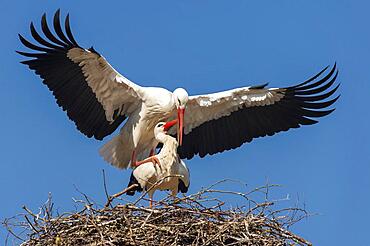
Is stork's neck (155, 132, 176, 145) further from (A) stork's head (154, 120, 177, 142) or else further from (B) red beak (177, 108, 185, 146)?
(B) red beak (177, 108, 185, 146)

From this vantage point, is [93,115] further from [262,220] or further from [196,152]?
[262,220]

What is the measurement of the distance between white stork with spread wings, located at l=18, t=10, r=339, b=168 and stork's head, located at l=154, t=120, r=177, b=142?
0.47ft

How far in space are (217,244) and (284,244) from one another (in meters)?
0.50

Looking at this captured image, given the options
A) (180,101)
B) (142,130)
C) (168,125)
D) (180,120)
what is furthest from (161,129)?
(142,130)

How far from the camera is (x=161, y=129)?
10664 millimetres

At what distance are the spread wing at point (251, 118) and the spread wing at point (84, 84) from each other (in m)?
0.69

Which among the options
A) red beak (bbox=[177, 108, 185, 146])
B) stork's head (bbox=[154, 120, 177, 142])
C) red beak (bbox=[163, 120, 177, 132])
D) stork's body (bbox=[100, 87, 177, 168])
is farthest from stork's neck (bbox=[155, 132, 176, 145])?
stork's body (bbox=[100, 87, 177, 168])

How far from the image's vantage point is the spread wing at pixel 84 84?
1110 centimetres

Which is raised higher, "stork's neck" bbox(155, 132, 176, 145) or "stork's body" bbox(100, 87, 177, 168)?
"stork's body" bbox(100, 87, 177, 168)

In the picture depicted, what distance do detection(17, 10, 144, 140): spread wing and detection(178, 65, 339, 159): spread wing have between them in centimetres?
69

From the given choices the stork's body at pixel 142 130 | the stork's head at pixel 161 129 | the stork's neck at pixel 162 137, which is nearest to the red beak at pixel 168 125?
the stork's head at pixel 161 129

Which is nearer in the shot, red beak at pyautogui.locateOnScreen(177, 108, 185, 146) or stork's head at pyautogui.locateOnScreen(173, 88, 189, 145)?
red beak at pyautogui.locateOnScreen(177, 108, 185, 146)

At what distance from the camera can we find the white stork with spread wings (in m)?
11.1

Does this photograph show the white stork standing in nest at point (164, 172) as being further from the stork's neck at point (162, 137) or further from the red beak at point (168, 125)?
the red beak at point (168, 125)
